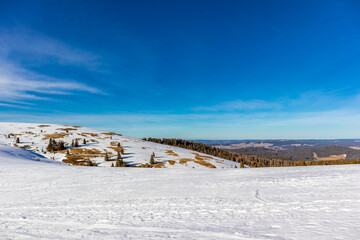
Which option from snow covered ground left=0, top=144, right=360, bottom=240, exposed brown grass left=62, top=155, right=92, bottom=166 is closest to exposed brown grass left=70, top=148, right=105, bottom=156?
exposed brown grass left=62, top=155, right=92, bottom=166

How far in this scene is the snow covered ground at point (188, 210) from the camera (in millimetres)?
5586

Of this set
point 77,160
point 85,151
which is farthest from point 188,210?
point 85,151

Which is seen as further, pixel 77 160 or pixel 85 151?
pixel 85 151

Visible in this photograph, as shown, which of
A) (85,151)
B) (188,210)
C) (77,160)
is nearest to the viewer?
(188,210)

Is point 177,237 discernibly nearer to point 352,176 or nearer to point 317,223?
point 317,223

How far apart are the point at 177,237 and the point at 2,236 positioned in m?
5.57

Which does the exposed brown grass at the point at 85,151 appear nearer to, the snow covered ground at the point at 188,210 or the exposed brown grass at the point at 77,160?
the exposed brown grass at the point at 77,160

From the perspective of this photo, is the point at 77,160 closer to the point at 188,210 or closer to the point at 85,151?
the point at 85,151

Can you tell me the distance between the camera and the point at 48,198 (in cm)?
991

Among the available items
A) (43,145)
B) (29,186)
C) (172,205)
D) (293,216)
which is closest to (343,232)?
(293,216)

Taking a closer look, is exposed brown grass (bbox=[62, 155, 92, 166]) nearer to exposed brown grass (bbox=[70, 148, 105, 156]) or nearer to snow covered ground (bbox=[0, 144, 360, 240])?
exposed brown grass (bbox=[70, 148, 105, 156])

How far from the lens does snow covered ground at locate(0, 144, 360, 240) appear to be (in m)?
5.59

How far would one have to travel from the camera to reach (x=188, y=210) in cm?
757

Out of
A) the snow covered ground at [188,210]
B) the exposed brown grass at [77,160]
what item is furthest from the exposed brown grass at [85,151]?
the snow covered ground at [188,210]
